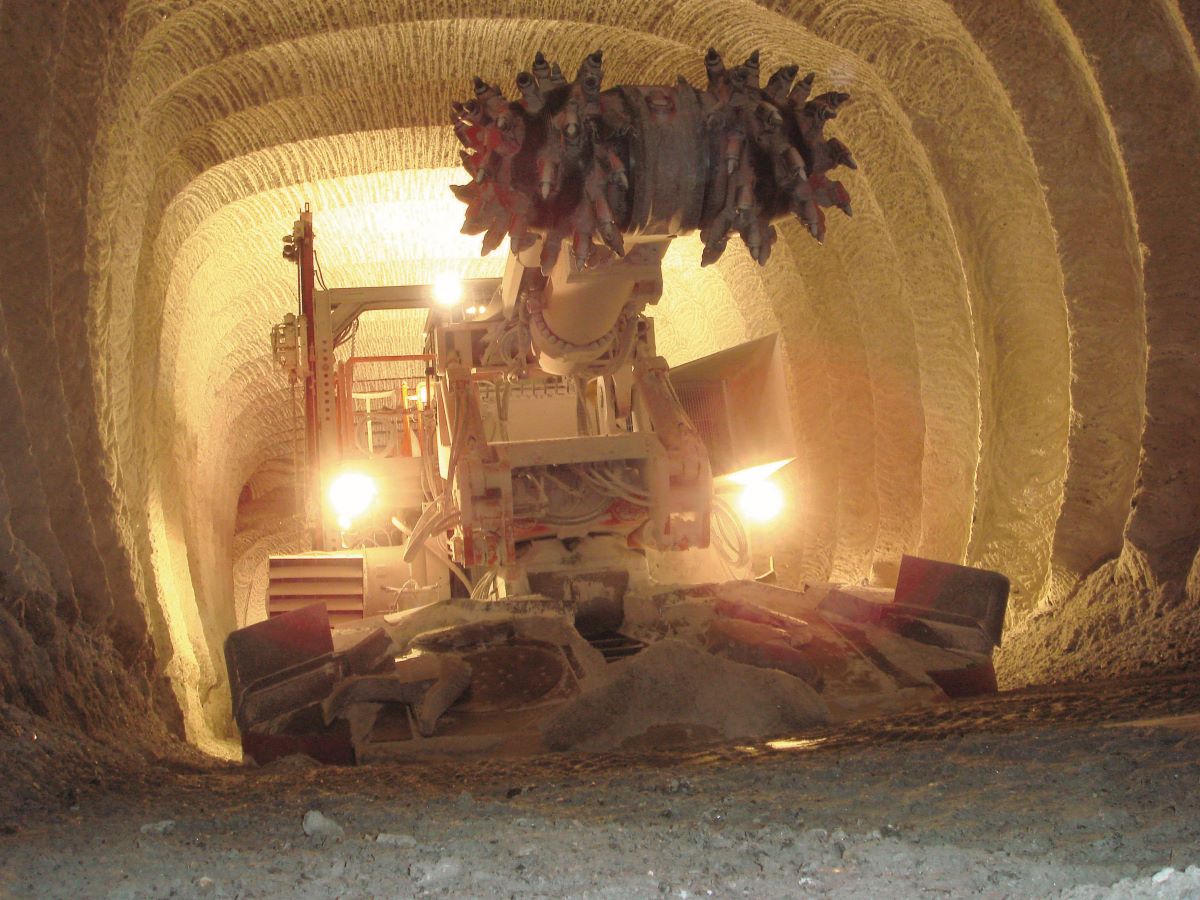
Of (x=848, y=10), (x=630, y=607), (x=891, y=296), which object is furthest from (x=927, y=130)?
(x=630, y=607)

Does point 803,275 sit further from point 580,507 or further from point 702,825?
point 702,825

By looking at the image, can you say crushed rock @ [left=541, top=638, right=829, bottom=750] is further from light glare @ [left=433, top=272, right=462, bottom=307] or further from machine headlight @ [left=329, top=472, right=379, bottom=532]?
machine headlight @ [left=329, top=472, right=379, bottom=532]

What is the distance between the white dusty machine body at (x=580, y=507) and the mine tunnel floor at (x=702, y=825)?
1.10 meters

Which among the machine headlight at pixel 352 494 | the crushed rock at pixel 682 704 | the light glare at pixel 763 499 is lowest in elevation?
the crushed rock at pixel 682 704

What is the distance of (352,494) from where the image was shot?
24.5 feet

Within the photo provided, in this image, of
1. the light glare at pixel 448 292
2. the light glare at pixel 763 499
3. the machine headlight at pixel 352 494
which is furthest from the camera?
the machine headlight at pixel 352 494

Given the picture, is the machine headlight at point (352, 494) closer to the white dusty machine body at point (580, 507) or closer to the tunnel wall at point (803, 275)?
the white dusty machine body at point (580, 507)

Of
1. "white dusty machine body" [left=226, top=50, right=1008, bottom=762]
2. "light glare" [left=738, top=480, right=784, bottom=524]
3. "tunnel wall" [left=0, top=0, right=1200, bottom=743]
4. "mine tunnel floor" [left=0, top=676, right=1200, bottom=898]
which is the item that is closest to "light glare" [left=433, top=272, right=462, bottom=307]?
"white dusty machine body" [left=226, top=50, right=1008, bottom=762]

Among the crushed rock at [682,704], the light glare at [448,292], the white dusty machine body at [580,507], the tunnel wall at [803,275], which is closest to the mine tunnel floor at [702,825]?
the crushed rock at [682,704]

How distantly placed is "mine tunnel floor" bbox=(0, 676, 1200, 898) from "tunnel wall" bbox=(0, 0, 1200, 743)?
4.28 ft

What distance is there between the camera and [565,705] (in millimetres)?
4379

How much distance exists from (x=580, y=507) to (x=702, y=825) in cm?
362

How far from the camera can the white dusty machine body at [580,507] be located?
13.0 feet

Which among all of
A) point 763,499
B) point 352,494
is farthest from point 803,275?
point 352,494
